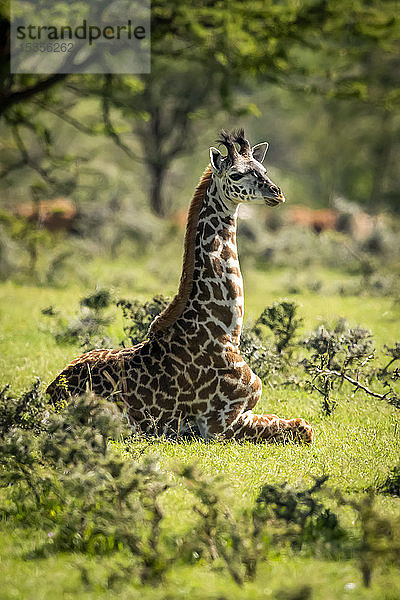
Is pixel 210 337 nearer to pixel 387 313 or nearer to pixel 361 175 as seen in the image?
pixel 387 313

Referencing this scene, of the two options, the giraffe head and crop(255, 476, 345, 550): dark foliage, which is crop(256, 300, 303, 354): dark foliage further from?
crop(255, 476, 345, 550): dark foliage

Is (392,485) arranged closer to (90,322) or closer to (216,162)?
(216,162)

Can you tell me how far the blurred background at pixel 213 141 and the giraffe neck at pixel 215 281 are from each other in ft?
19.9

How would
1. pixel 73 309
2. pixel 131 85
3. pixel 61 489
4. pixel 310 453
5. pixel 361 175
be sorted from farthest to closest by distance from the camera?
pixel 361 175 < pixel 131 85 < pixel 73 309 < pixel 310 453 < pixel 61 489

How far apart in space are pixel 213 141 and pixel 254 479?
350 centimetres

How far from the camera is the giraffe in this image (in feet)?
21.1

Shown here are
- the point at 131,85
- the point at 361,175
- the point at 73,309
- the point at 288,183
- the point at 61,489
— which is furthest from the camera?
the point at 288,183

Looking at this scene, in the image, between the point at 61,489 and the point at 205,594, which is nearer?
the point at 205,594

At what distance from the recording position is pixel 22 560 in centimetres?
448

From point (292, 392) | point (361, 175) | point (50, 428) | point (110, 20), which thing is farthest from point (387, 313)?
point (361, 175)

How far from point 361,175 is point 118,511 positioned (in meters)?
37.0

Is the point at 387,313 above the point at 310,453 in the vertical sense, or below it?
above

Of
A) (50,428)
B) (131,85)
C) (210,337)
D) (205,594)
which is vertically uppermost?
(131,85)

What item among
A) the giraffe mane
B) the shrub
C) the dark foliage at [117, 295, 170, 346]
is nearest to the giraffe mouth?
the giraffe mane
